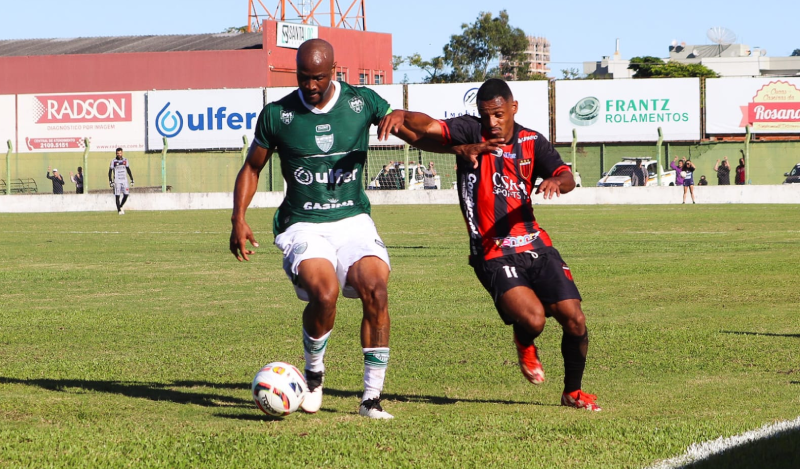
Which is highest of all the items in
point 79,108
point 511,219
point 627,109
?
point 79,108

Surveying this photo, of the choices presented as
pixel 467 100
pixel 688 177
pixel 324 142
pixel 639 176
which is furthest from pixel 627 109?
pixel 324 142

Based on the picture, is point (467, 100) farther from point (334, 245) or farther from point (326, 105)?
point (334, 245)

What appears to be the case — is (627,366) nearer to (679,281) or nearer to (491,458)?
(491,458)

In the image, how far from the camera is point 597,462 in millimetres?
4480

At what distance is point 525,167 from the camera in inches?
237

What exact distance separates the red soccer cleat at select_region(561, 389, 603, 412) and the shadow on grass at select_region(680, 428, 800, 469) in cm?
120

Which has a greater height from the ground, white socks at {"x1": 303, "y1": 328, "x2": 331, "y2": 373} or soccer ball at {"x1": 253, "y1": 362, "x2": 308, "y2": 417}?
white socks at {"x1": 303, "y1": 328, "x2": 331, "y2": 373}

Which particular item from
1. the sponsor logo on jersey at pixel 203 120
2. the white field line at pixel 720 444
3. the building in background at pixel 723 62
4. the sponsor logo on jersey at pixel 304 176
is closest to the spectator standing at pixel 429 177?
the sponsor logo on jersey at pixel 203 120

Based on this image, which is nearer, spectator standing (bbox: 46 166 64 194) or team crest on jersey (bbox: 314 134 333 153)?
team crest on jersey (bbox: 314 134 333 153)

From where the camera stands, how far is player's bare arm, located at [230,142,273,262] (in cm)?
607

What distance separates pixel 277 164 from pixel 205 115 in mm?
7748

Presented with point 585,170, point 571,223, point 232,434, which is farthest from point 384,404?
point 585,170

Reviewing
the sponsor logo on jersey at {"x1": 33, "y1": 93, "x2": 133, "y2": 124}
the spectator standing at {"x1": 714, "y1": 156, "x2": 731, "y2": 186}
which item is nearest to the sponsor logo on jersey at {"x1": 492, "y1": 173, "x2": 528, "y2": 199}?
the spectator standing at {"x1": 714, "y1": 156, "x2": 731, "y2": 186}

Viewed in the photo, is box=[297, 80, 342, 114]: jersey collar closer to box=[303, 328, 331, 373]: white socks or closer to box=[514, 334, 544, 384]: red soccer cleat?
box=[303, 328, 331, 373]: white socks
